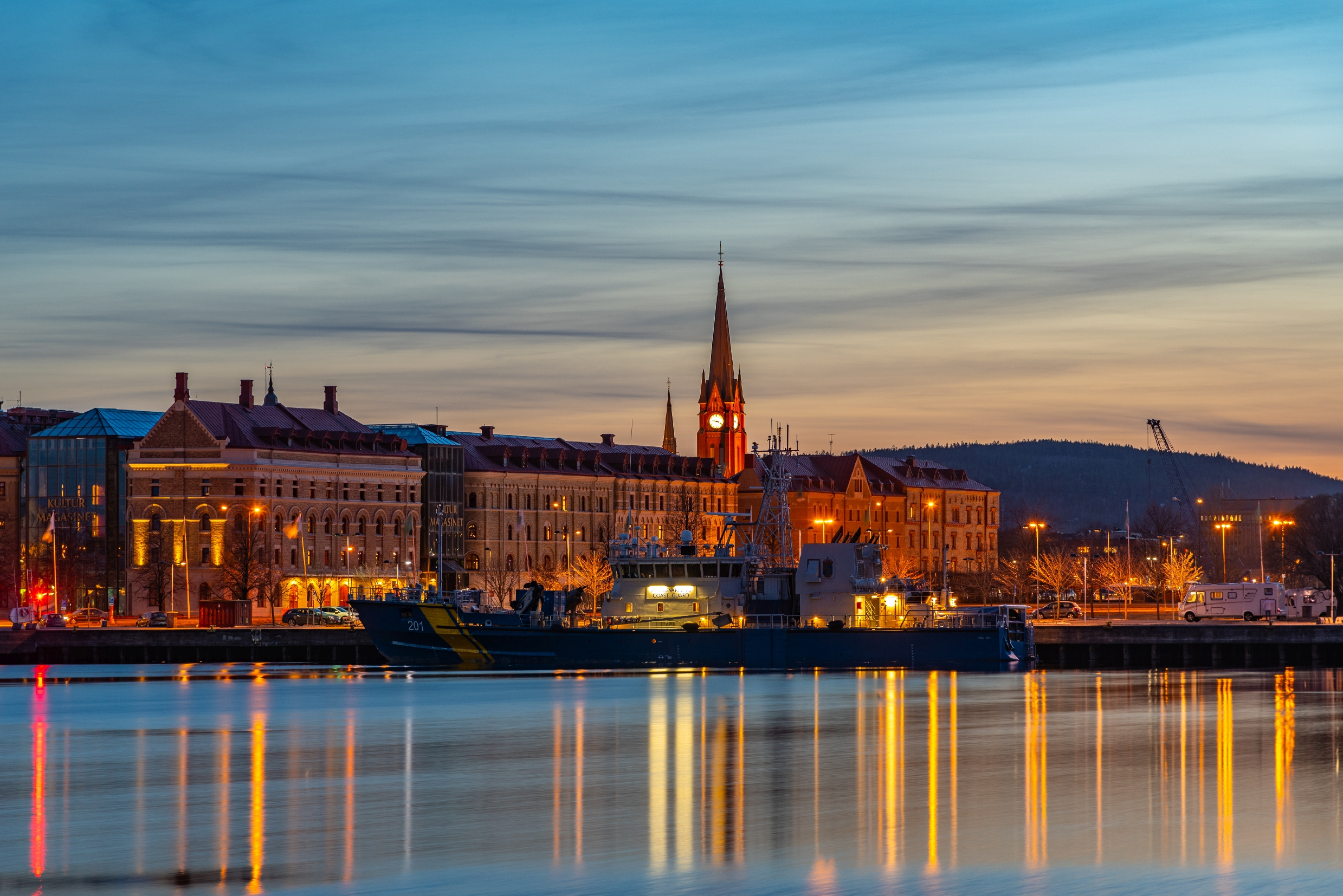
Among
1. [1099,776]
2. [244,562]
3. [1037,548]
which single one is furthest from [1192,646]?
[244,562]

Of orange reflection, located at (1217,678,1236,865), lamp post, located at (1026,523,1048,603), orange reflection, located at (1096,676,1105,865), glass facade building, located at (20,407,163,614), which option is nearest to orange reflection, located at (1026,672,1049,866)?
orange reflection, located at (1096,676,1105,865)

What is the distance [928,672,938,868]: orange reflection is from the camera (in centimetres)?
3219

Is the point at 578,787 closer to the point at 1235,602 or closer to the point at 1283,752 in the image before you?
the point at 1283,752

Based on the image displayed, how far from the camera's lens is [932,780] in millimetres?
41500

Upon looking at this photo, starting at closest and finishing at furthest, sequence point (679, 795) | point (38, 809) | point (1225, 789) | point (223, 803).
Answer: point (38, 809) < point (223, 803) < point (679, 795) < point (1225, 789)

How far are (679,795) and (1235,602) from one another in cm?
9835

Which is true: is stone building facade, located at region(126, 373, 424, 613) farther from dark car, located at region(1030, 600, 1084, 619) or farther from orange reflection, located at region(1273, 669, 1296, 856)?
orange reflection, located at region(1273, 669, 1296, 856)

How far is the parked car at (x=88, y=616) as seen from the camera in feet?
471

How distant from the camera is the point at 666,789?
40000 millimetres

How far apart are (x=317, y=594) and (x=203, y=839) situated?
135667 millimetres

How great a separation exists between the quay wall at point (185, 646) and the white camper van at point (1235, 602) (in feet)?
→ 165

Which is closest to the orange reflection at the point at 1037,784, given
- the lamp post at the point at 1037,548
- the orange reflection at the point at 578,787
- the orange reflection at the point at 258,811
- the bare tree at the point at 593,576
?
the orange reflection at the point at 578,787

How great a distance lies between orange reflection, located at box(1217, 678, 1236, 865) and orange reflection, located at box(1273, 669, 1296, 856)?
2.36ft

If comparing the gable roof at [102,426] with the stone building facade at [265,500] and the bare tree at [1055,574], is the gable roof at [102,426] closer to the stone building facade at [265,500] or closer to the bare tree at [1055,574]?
the stone building facade at [265,500]
